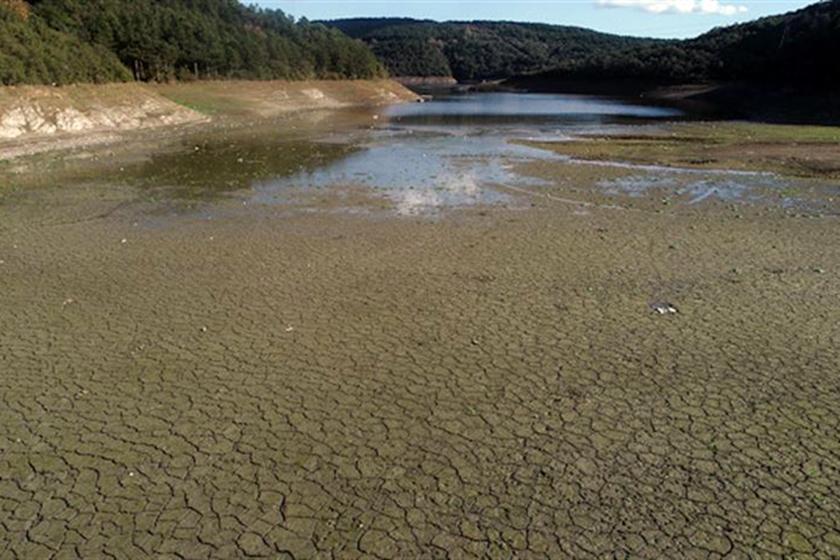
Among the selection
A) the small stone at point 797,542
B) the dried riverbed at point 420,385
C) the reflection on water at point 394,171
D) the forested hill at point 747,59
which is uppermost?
the forested hill at point 747,59

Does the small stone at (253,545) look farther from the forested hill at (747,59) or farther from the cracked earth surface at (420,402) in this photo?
the forested hill at (747,59)

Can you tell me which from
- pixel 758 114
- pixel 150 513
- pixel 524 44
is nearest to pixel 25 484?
pixel 150 513

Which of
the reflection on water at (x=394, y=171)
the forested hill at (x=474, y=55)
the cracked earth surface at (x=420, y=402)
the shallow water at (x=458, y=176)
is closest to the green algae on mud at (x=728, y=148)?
the shallow water at (x=458, y=176)

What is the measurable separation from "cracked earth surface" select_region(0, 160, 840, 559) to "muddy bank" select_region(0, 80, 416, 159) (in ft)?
75.8

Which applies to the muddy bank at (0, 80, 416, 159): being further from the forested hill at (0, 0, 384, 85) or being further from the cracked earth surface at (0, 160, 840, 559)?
the cracked earth surface at (0, 160, 840, 559)

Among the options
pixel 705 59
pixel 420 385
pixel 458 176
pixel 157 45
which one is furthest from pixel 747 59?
pixel 420 385

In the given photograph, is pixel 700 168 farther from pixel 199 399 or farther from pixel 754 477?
pixel 199 399

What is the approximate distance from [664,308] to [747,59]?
297 feet

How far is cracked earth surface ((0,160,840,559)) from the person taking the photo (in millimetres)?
5324

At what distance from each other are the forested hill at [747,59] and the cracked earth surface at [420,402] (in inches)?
2431

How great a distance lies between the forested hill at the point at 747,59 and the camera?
6631cm

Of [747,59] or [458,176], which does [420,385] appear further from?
[747,59]

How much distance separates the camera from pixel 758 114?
55031mm

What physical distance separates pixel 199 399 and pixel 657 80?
10650 centimetres
